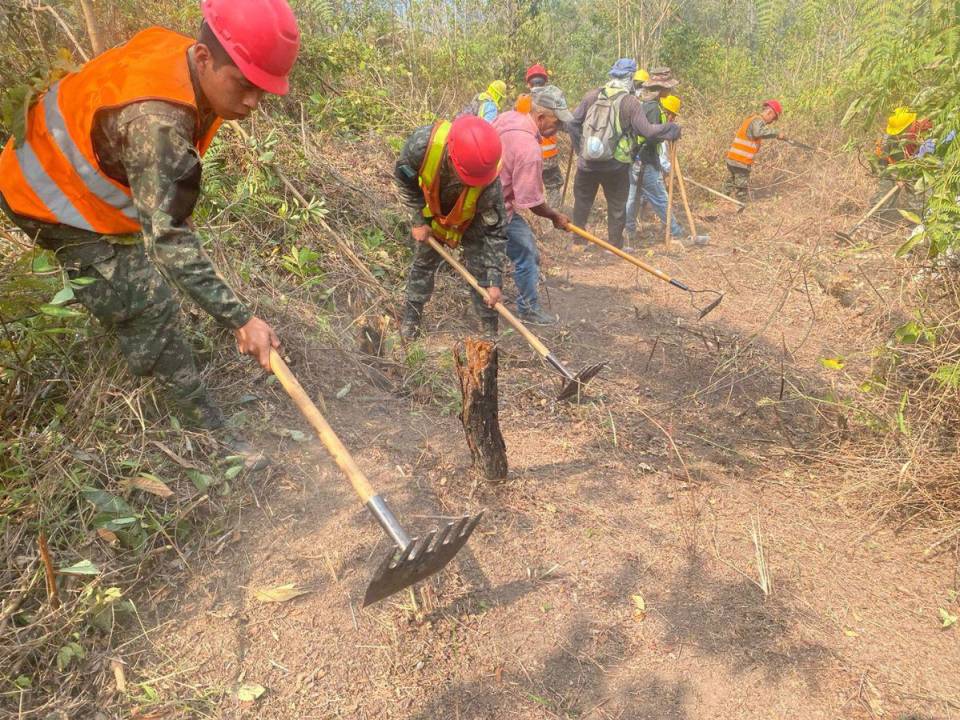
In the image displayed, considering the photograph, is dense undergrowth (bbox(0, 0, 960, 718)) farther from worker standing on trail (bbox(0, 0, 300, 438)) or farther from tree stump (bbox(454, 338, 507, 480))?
tree stump (bbox(454, 338, 507, 480))

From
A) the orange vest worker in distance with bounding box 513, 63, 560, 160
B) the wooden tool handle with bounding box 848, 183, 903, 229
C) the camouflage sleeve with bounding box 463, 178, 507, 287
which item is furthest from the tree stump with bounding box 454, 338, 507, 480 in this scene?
the wooden tool handle with bounding box 848, 183, 903, 229

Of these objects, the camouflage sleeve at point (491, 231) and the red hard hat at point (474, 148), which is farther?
the camouflage sleeve at point (491, 231)

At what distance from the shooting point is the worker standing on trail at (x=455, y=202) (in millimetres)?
3562

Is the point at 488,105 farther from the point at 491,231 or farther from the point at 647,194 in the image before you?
the point at 491,231

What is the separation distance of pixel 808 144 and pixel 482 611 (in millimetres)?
9966

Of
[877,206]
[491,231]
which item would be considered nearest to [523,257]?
[491,231]

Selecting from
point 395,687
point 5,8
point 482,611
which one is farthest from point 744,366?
point 5,8

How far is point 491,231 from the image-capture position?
4.18 m

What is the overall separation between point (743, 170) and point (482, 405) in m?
7.44

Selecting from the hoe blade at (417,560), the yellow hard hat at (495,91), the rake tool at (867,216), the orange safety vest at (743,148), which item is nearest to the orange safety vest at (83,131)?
the hoe blade at (417,560)

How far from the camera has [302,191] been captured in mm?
4867

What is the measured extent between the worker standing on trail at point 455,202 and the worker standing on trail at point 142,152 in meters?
1.64

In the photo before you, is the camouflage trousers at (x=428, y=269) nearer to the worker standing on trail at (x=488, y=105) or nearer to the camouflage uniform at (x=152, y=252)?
the camouflage uniform at (x=152, y=252)

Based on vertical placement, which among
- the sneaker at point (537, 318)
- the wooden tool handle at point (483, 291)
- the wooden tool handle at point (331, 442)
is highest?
the wooden tool handle at point (331, 442)
